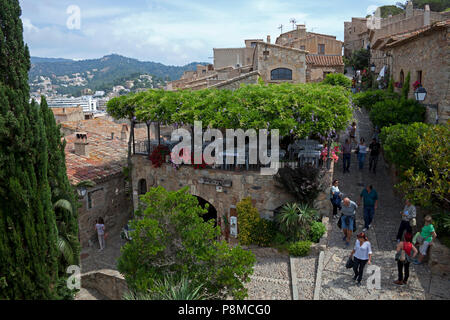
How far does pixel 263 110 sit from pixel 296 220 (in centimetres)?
397

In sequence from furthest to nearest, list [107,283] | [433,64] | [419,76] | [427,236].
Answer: [419,76] < [433,64] < [107,283] < [427,236]

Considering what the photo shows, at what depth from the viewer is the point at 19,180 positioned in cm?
970

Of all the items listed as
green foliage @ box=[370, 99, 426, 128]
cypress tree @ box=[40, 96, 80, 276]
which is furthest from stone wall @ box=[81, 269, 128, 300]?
green foliage @ box=[370, 99, 426, 128]

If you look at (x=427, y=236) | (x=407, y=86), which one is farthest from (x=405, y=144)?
(x=407, y=86)

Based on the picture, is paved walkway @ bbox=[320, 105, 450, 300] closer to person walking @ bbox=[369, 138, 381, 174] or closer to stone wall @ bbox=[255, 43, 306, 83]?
person walking @ bbox=[369, 138, 381, 174]

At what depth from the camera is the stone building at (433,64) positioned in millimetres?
13875

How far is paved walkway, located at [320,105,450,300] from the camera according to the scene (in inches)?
359

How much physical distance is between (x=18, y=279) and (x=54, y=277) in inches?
41.2

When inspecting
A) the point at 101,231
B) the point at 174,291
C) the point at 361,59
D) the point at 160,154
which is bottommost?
the point at 101,231

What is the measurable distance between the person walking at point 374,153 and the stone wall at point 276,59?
10.00 meters

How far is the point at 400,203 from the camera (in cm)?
1421

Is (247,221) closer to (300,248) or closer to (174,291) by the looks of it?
(300,248)

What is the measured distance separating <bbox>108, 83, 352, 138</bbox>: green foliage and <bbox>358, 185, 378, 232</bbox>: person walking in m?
2.37
